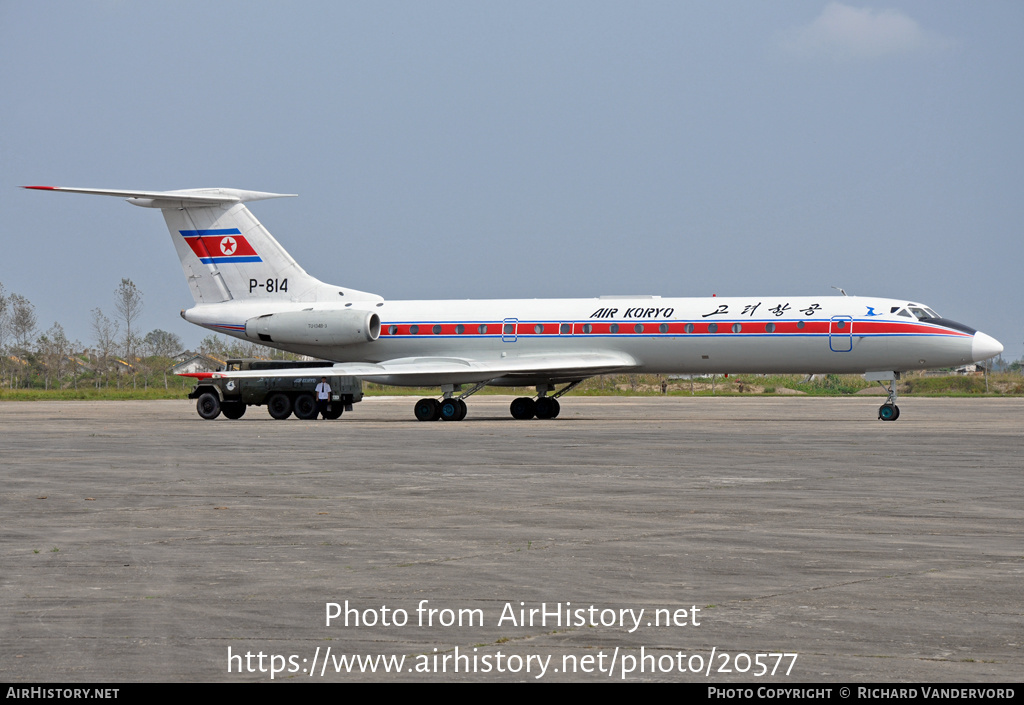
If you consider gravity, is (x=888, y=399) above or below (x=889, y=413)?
above

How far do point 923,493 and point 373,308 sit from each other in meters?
24.9

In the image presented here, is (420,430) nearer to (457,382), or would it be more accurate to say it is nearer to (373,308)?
(457,382)

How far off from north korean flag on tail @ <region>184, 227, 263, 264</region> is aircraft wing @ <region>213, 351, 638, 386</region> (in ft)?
13.5

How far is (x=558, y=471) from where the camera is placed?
53.5 feet

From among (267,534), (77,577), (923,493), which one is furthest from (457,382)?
(77,577)

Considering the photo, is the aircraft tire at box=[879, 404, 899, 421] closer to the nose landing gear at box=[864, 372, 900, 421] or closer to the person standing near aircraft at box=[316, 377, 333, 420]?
the nose landing gear at box=[864, 372, 900, 421]

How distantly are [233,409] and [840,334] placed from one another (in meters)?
18.9

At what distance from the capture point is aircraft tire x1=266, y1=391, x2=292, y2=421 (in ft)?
114

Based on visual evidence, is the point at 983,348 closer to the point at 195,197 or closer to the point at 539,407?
the point at 539,407

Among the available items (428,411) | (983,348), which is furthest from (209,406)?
(983,348)

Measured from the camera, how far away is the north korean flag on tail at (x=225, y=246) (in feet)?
120

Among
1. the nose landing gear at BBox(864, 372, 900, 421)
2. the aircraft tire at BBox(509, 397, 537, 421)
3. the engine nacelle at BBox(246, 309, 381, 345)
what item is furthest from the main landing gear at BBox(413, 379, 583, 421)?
the nose landing gear at BBox(864, 372, 900, 421)

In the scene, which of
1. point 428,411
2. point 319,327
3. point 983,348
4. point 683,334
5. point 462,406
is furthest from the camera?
point 319,327

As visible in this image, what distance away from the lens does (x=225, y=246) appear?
36531 millimetres
